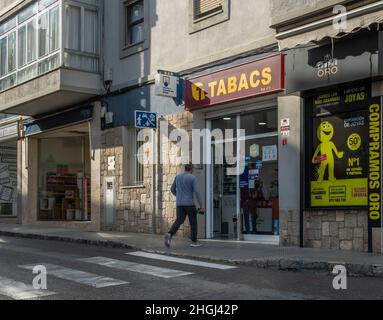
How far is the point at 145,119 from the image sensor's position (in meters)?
14.9

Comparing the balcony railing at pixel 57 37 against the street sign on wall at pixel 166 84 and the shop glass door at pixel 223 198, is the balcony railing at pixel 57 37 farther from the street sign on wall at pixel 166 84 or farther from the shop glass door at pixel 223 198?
the shop glass door at pixel 223 198

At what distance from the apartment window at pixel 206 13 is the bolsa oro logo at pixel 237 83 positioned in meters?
1.31

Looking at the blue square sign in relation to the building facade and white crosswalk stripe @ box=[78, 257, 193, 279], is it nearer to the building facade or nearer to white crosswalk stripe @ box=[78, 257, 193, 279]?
the building facade

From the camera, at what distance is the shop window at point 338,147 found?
10.7m

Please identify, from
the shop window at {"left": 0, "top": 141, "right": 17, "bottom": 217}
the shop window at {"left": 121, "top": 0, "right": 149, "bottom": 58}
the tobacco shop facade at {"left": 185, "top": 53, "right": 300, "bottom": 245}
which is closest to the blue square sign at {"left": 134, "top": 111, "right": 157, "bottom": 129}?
the tobacco shop facade at {"left": 185, "top": 53, "right": 300, "bottom": 245}

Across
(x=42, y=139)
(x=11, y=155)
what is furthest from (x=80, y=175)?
(x=11, y=155)

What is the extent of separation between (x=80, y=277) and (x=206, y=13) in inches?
323

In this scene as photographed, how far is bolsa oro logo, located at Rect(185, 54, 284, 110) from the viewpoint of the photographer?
12086mm

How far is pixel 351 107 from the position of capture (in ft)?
35.7

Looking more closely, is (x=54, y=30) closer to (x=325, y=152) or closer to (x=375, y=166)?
(x=325, y=152)

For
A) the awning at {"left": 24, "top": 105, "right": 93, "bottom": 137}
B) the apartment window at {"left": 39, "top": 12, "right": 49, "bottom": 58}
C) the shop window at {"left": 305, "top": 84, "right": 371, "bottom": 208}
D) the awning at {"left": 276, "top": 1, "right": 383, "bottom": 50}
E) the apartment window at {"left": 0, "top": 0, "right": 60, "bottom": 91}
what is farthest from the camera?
the awning at {"left": 24, "top": 105, "right": 93, "bottom": 137}

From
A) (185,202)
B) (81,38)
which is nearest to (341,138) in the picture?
(185,202)

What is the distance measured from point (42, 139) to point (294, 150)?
42.2 feet

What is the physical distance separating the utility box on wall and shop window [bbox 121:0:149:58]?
12.5 ft
